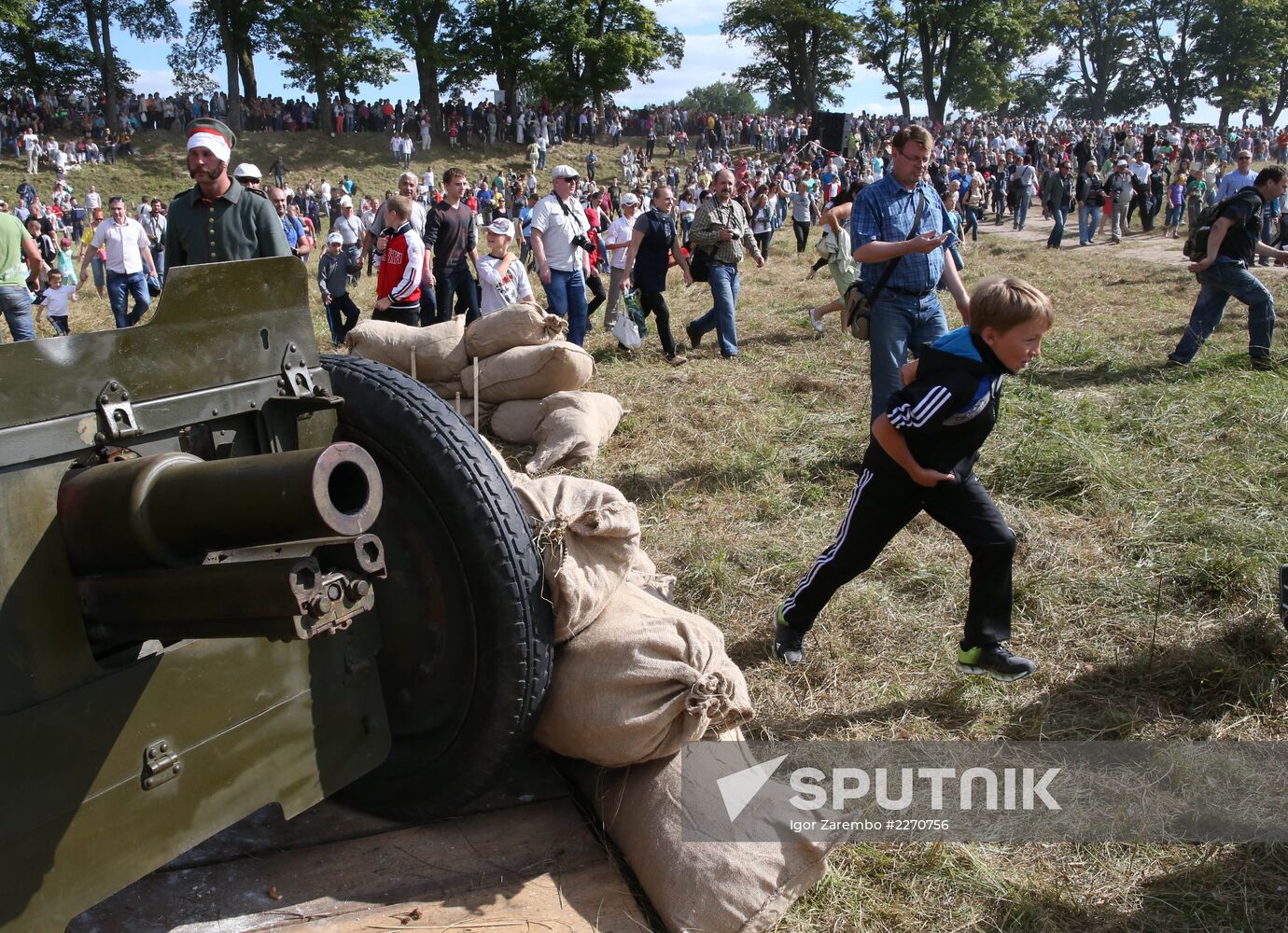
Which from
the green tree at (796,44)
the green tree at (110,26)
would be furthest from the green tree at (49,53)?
the green tree at (796,44)

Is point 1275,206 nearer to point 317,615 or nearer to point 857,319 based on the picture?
point 857,319

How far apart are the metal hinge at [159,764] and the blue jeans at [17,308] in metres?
7.24

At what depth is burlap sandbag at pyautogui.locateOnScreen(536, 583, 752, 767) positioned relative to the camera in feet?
8.54

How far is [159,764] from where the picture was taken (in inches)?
78.4

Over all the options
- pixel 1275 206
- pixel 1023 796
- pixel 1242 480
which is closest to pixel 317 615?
pixel 1023 796

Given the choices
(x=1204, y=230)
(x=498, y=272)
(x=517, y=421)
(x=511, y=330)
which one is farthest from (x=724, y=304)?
(x=1204, y=230)

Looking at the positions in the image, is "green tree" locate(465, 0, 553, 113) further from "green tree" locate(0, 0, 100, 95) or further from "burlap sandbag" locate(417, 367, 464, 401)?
"burlap sandbag" locate(417, 367, 464, 401)

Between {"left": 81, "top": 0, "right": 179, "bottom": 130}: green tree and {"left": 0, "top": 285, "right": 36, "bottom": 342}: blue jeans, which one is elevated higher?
{"left": 81, "top": 0, "right": 179, "bottom": 130}: green tree

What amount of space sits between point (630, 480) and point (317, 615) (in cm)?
398

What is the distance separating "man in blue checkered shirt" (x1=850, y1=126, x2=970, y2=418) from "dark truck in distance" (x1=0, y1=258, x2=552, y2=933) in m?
2.93

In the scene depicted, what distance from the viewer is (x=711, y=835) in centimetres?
247

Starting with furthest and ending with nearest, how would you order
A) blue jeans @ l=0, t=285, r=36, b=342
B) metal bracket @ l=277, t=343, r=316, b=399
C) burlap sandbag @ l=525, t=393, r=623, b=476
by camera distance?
1. blue jeans @ l=0, t=285, r=36, b=342
2. burlap sandbag @ l=525, t=393, r=623, b=476
3. metal bracket @ l=277, t=343, r=316, b=399

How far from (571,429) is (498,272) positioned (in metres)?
2.33

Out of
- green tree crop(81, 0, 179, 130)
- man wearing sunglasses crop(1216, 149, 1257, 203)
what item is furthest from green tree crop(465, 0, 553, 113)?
man wearing sunglasses crop(1216, 149, 1257, 203)
